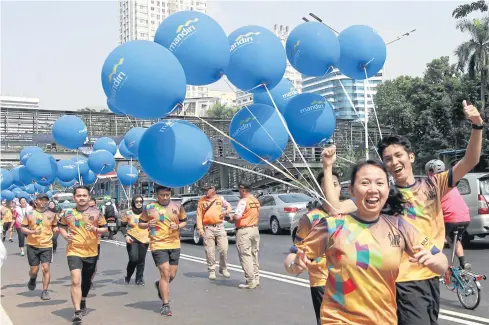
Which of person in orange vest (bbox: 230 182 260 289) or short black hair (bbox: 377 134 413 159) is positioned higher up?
short black hair (bbox: 377 134 413 159)

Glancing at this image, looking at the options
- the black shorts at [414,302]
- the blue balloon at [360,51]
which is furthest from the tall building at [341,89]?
the black shorts at [414,302]

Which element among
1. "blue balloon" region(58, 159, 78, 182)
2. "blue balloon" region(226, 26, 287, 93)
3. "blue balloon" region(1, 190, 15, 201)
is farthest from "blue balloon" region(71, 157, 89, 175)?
"blue balloon" region(226, 26, 287, 93)

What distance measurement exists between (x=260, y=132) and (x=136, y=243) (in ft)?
14.1

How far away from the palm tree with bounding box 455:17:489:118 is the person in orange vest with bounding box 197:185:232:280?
31139 millimetres

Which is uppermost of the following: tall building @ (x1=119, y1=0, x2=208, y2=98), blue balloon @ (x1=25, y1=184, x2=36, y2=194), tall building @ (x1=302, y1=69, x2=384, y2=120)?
tall building @ (x1=119, y1=0, x2=208, y2=98)

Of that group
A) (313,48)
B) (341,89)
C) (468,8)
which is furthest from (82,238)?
(468,8)

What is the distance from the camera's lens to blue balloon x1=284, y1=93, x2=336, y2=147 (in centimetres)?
760

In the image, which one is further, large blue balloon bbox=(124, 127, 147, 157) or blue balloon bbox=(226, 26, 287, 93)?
large blue balloon bbox=(124, 127, 147, 157)

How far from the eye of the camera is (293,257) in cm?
298

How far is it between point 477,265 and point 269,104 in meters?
5.23

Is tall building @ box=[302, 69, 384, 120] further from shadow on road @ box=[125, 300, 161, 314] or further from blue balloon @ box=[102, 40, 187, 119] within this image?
shadow on road @ box=[125, 300, 161, 314]

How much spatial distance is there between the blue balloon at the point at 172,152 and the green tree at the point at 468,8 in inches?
1379

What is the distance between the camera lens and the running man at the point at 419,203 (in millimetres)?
3734

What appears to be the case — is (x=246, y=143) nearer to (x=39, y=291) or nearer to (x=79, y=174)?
(x=39, y=291)
